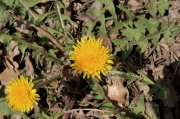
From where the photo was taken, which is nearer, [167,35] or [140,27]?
[167,35]

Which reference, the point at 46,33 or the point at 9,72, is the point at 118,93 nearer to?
the point at 46,33

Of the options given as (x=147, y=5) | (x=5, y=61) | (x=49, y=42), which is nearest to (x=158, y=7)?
(x=147, y=5)

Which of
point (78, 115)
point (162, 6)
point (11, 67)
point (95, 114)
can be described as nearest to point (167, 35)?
point (162, 6)

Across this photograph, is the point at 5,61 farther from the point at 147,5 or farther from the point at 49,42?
the point at 147,5

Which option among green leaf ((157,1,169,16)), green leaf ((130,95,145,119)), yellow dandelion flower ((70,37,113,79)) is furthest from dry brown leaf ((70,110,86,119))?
green leaf ((157,1,169,16))

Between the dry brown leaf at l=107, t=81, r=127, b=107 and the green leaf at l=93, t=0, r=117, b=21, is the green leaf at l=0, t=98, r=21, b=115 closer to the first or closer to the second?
the dry brown leaf at l=107, t=81, r=127, b=107

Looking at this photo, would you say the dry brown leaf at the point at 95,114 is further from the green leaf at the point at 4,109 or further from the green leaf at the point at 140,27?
the green leaf at the point at 140,27
